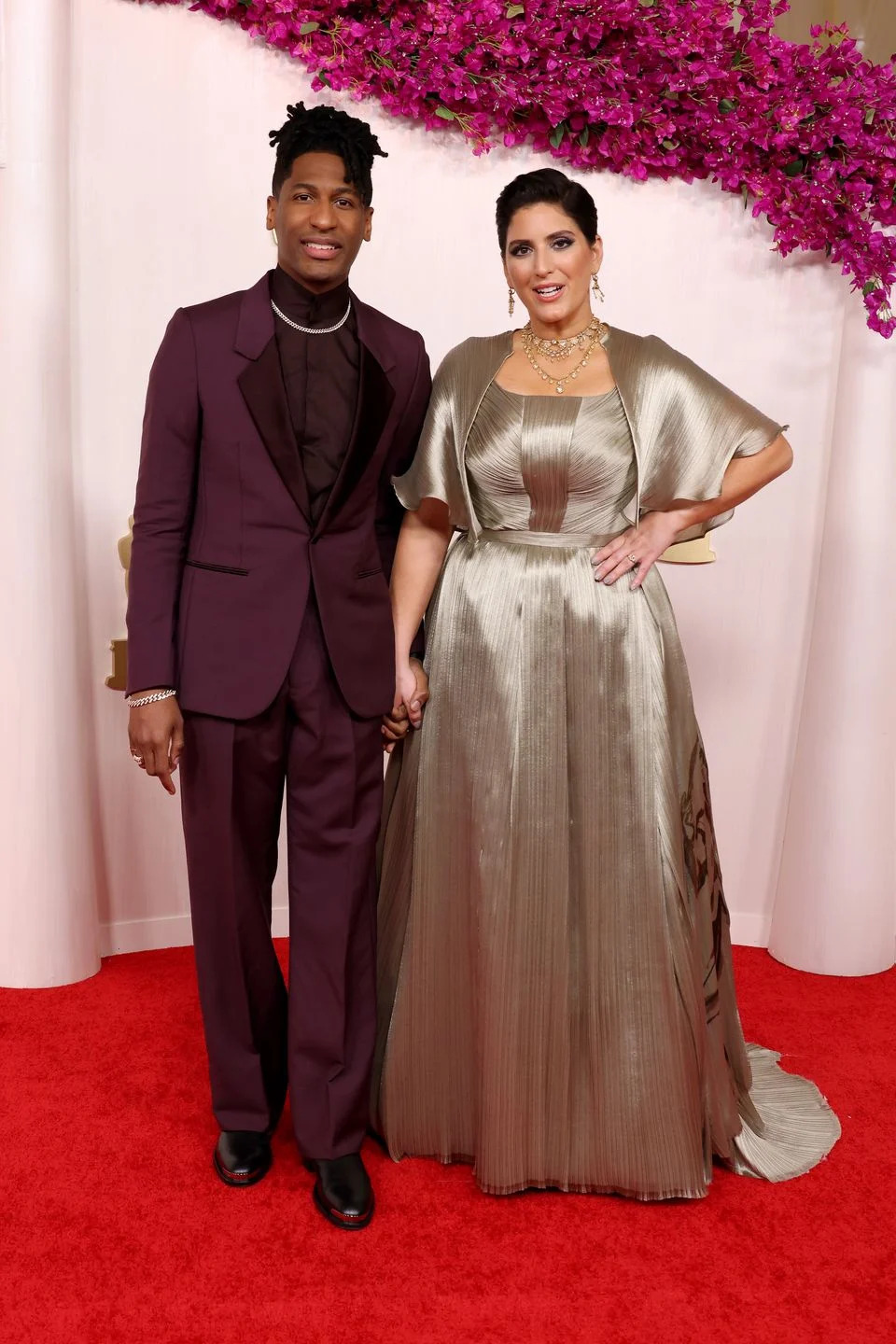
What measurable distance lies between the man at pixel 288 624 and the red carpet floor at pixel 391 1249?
123 mm

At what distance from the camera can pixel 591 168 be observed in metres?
3.35

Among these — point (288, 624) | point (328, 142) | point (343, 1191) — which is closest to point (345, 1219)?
point (343, 1191)

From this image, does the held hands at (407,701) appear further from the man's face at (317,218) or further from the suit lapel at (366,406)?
the man's face at (317,218)

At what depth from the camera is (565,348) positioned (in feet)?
7.45

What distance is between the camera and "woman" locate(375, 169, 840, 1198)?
223cm

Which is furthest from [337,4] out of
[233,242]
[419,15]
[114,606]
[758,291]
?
[114,606]

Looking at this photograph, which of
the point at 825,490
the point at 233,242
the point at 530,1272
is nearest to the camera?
the point at 530,1272

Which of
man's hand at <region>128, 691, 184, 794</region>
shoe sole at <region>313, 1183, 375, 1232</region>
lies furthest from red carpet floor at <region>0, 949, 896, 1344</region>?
man's hand at <region>128, 691, 184, 794</region>

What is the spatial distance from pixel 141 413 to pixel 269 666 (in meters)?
1.51

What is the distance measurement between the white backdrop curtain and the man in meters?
1.16

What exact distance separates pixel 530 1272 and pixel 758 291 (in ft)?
8.60

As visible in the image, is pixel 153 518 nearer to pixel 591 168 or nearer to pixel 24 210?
pixel 24 210

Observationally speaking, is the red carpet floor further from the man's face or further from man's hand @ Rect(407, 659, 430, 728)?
the man's face

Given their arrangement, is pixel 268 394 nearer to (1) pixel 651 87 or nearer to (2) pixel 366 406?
(2) pixel 366 406
